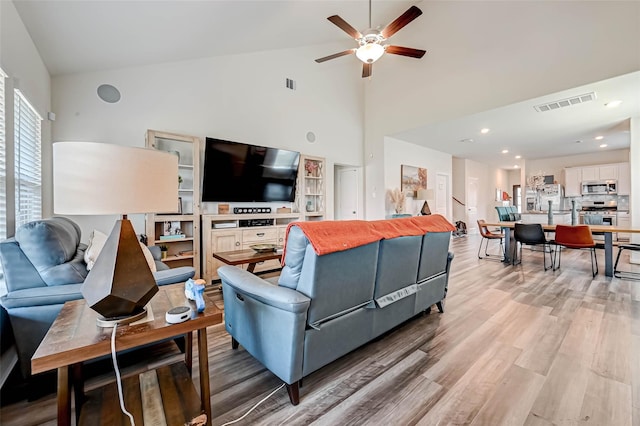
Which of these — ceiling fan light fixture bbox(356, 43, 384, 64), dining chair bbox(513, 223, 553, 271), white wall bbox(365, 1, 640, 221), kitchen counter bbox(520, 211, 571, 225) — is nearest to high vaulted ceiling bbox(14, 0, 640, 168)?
white wall bbox(365, 1, 640, 221)

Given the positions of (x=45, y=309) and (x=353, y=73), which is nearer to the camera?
(x=45, y=309)

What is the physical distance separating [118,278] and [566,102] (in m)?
6.07

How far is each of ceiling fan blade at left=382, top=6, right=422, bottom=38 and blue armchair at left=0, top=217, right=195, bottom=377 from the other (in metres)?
A: 3.65

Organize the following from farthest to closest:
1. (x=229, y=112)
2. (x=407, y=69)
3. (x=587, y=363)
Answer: (x=407, y=69), (x=229, y=112), (x=587, y=363)

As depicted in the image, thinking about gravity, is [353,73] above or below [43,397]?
above

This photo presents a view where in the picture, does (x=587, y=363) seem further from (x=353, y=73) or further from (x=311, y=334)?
(x=353, y=73)

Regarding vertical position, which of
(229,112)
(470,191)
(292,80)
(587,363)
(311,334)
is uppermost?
(292,80)

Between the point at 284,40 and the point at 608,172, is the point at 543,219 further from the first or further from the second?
the point at 284,40

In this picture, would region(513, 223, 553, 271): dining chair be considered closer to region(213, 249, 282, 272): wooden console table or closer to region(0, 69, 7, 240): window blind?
region(213, 249, 282, 272): wooden console table

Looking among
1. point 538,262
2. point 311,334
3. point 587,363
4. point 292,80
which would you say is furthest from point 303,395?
point 538,262

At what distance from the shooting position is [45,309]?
146 cm

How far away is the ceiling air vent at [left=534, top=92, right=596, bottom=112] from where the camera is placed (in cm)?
399

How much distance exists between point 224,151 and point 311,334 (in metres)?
3.37

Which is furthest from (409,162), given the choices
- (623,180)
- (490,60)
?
(623,180)
